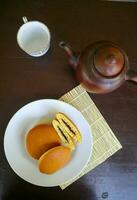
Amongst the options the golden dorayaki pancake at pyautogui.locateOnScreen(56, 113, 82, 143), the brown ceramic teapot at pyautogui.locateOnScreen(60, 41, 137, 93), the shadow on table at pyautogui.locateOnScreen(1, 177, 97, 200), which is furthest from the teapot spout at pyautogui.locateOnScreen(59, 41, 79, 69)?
the shadow on table at pyautogui.locateOnScreen(1, 177, 97, 200)

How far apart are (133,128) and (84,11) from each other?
0.30 m

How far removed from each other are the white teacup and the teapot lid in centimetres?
16

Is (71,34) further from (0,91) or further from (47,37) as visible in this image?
(0,91)

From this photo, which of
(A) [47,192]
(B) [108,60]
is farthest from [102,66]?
(A) [47,192]

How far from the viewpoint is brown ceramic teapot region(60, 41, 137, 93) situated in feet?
1.77

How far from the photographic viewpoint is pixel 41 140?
0.60 metres

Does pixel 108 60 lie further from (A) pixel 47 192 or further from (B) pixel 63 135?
(A) pixel 47 192

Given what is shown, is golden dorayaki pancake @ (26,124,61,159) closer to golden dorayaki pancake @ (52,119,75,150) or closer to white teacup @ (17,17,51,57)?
golden dorayaki pancake @ (52,119,75,150)

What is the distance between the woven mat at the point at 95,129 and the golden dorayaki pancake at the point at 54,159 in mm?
60

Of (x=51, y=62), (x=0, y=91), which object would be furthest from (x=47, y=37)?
(x=0, y=91)

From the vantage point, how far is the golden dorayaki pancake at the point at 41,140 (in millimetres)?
605

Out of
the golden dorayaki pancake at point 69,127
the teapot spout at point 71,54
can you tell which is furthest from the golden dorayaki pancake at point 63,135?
the teapot spout at point 71,54

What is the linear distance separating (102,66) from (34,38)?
210 millimetres

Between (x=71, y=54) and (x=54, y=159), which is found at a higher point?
(x=71, y=54)
